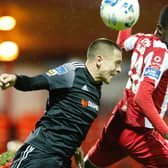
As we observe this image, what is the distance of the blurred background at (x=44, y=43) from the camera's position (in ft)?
16.6

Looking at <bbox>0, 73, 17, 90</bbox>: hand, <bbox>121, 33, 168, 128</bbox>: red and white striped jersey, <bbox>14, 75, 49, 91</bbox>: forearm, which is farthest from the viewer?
<bbox>121, 33, 168, 128</bbox>: red and white striped jersey

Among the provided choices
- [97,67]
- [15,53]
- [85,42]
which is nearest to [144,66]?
[97,67]

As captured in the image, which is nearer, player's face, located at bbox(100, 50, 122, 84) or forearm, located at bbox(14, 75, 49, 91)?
forearm, located at bbox(14, 75, 49, 91)

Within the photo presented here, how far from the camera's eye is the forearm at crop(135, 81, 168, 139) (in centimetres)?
346

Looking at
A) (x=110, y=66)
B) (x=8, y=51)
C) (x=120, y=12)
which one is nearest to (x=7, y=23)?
(x=8, y=51)

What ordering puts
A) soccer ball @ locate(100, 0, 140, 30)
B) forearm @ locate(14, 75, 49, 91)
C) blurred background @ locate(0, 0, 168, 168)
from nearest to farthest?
forearm @ locate(14, 75, 49, 91)
soccer ball @ locate(100, 0, 140, 30)
blurred background @ locate(0, 0, 168, 168)

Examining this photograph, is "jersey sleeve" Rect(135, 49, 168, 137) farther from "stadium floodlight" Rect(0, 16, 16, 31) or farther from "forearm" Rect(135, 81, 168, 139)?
"stadium floodlight" Rect(0, 16, 16, 31)

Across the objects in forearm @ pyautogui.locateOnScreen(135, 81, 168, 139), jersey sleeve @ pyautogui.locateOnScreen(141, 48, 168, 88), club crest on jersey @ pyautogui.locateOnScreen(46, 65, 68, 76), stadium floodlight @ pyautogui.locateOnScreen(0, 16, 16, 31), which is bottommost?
stadium floodlight @ pyautogui.locateOnScreen(0, 16, 16, 31)

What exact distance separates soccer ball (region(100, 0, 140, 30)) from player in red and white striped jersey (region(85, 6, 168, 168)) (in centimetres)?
13

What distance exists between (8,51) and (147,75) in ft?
7.37

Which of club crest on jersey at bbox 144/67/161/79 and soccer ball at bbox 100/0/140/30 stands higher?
soccer ball at bbox 100/0/140/30

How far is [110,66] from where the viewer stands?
10.7 feet

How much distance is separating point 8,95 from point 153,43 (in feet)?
6.58

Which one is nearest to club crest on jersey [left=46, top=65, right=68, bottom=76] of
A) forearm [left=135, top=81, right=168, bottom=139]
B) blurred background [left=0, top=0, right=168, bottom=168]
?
forearm [left=135, top=81, right=168, bottom=139]
